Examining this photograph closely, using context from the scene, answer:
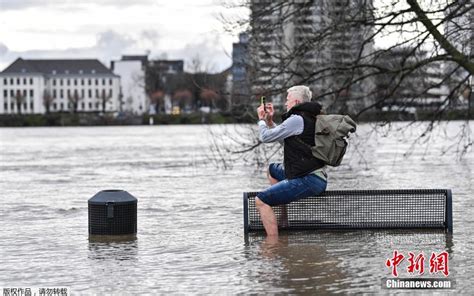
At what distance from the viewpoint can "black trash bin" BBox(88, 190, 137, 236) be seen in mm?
13406

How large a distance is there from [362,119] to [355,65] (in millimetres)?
7247

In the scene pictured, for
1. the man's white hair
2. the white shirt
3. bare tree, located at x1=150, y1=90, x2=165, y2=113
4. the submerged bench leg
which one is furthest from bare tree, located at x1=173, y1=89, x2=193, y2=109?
the white shirt

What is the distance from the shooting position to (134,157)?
1708 inches

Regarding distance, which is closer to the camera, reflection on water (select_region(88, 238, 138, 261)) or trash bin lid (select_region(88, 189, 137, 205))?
reflection on water (select_region(88, 238, 138, 261))

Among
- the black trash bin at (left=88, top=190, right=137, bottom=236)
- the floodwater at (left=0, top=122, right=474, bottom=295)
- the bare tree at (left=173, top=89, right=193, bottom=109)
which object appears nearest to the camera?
the floodwater at (left=0, top=122, right=474, bottom=295)

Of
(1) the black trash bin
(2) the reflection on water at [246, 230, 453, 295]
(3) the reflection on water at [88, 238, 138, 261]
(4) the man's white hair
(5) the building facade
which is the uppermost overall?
(5) the building facade

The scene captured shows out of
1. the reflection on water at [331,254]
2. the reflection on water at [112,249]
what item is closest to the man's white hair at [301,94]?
the reflection on water at [331,254]

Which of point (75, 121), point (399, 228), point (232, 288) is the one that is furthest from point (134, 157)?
point (75, 121)

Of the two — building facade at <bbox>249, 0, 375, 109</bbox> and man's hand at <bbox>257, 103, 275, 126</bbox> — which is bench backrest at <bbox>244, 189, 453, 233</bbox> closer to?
man's hand at <bbox>257, 103, 275, 126</bbox>

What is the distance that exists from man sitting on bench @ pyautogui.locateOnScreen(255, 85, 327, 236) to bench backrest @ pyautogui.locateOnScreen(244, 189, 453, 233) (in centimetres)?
102

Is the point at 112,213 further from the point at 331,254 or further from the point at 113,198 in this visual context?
the point at 331,254

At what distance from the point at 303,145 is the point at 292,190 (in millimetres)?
561

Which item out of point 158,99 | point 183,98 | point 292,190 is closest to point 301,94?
point 292,190

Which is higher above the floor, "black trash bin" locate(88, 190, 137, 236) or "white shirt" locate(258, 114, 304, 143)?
"white shirt" locate(258, 114, 304, 143)
